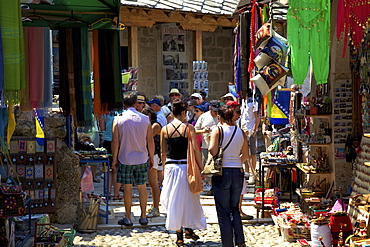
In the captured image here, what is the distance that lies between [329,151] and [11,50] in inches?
202

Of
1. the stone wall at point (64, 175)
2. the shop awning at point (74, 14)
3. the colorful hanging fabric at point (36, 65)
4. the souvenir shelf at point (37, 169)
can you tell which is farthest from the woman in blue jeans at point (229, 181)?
the stone wall at point (64, 175)

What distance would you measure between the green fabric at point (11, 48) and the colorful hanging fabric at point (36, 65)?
1883mm

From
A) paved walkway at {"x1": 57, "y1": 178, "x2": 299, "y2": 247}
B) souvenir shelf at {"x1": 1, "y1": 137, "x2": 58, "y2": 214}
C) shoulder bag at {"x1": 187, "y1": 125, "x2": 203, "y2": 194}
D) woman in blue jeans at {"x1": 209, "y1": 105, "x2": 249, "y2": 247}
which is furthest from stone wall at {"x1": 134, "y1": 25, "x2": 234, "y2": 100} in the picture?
woman in blue jeans at {"x1": 209, "y1": 105, "x2": 249, "y2": 247}

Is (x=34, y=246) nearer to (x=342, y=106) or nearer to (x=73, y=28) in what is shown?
(x=73, y=28)

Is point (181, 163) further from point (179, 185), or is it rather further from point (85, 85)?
point (85, 85)

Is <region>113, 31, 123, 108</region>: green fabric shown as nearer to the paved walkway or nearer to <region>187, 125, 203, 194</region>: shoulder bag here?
<region>187, 125, 203, 194</region>: shoulder bag

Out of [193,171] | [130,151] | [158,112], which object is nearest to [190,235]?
[193,171]

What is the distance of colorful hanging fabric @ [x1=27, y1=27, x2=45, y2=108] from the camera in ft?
22.6

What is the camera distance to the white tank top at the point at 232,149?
723 centimetres

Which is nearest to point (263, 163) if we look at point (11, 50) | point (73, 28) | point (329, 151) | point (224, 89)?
point (329, 151)

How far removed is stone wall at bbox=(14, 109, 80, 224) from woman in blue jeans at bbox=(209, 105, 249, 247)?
259cm

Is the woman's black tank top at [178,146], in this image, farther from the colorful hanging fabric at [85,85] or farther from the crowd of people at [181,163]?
the colorful hanging fabric at [85,85]

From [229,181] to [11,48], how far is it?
10.5 ft

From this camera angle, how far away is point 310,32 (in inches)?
274
